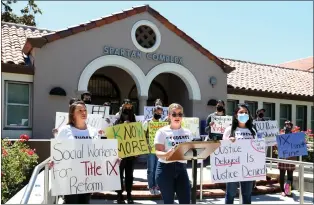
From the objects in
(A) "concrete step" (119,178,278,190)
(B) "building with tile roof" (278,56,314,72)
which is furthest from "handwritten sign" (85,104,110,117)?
(B) "building with tile roof" (278,56,314,72)

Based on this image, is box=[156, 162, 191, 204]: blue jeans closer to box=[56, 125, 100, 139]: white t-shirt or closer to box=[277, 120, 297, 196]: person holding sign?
box=[56, 125, 100, 139]: white t-shirt

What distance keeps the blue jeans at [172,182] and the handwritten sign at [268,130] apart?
5.27 metres

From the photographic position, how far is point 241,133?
5930 millimetres

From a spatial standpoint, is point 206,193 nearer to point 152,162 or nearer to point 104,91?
point 152,162

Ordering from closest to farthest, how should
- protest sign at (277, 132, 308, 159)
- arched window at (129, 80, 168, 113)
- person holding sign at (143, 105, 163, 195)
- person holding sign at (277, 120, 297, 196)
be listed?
person holding sign at (143, 105, 163, 195) < protest sign at (277, 132, 308, 159) < person holding sign at (277, 120, 297, 196) < arched window at (129, 80, 168, 113)

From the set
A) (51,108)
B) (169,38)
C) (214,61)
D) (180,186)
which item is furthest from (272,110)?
(180,186)

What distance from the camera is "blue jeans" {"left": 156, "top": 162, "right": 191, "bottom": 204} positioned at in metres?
4.79

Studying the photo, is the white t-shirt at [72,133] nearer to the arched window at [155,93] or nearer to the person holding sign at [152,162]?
the person holding sign at [152,162]

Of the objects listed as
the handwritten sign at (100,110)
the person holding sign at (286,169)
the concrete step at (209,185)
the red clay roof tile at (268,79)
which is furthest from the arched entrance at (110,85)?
the person holding sign at (286,169)

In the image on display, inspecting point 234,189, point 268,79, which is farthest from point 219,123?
point 268,79

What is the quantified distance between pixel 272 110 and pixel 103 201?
11993 mm

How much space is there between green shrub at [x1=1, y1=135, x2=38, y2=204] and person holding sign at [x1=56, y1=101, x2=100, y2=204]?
6.28 ft

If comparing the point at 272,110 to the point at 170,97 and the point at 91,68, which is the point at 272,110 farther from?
the point at 91,68

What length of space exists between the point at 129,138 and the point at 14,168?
91.1 inches
